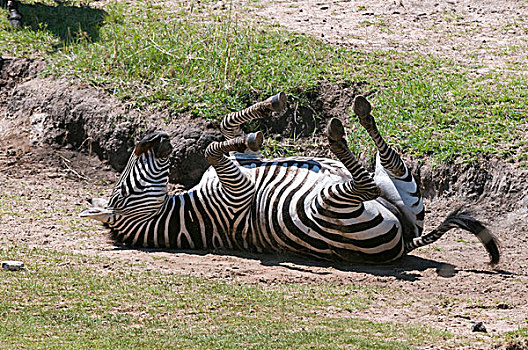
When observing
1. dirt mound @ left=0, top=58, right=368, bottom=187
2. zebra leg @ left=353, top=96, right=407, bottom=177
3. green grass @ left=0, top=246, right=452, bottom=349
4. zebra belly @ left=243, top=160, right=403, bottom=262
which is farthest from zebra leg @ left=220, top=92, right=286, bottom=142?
green grass @ left=0, top=246, right=452, bottom=349

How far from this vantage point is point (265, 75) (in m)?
10.3

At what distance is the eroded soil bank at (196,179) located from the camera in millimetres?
5539

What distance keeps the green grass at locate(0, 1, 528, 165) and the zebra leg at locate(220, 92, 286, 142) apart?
175 centimetres

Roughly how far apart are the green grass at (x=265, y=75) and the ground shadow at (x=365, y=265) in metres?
2.08

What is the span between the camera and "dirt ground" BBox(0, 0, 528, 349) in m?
5.46

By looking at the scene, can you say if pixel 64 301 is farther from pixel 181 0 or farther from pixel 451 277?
pixel 181 0

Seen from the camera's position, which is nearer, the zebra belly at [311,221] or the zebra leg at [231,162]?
the zebra belly at [311,221]

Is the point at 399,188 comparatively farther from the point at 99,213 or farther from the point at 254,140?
the point at 99,213

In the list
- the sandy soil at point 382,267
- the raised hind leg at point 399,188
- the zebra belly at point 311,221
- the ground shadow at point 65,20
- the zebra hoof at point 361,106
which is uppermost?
the ground shadow at point 65,20

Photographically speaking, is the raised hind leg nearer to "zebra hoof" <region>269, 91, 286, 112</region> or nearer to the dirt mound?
"zebra hoof" <region>269, 91, 286, 112</region>

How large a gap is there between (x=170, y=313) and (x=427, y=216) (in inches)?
160

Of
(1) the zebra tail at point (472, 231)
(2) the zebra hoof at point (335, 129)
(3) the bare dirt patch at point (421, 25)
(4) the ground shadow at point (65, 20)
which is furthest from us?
(4) the ground shadow at point (65, 20)

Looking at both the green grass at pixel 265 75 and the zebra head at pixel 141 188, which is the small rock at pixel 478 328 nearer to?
the zebra head at pixel 141 188

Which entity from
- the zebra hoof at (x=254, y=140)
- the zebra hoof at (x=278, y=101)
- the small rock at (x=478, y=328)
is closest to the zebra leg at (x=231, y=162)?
the zebra hoof at (x=254, y=140)
